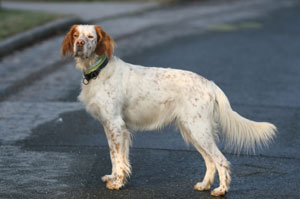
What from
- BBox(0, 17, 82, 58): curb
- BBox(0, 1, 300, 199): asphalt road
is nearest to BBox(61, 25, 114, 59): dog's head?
BBox(0, 1, 300, 199): asphalt road

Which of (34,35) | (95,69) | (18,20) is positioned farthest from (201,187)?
(18,20)

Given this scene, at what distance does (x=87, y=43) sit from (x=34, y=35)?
6.50 meters

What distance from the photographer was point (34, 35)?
11.6m

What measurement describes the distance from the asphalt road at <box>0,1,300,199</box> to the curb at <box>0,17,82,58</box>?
269 cm

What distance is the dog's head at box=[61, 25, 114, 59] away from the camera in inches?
210

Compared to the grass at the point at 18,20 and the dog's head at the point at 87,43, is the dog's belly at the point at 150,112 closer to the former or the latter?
the dog's head at the point at 87,43

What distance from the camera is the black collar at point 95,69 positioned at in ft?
17.9

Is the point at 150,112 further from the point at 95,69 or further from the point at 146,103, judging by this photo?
the point at 95,69

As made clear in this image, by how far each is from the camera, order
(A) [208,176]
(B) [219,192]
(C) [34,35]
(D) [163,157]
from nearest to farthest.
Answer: (B) [219,192], (A) [208,176], (D) [163,157], (C) [34,35]

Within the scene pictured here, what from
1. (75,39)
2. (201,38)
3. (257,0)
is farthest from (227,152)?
(257,0)

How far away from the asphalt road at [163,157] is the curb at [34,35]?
2693mm

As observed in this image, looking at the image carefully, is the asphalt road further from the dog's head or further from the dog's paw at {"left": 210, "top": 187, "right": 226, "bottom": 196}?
the dog's head

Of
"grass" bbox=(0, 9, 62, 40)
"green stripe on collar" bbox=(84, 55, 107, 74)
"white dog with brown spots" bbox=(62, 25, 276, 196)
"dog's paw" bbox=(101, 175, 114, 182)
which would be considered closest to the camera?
"white dog with brown spots" bbox=(62, 25, 276, 196)

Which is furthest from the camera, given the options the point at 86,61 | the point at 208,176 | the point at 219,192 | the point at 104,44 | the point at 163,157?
the point at 163,157
